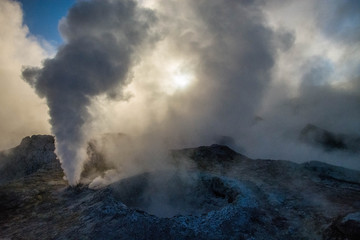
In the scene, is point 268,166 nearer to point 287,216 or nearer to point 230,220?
point 287,216

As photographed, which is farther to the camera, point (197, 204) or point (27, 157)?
point (27, 157)

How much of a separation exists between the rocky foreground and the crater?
49 millimetres

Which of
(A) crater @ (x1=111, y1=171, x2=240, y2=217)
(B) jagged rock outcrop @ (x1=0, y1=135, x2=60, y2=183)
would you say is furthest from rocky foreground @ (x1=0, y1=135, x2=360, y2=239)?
(B) jagged rock outcrop @ (x1=0, y1=135, x2=60, y2=183)

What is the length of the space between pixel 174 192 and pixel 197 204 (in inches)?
57.1

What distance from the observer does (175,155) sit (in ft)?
57.2

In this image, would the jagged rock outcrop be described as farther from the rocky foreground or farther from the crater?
the crater

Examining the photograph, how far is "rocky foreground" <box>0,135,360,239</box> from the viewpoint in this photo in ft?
25.4

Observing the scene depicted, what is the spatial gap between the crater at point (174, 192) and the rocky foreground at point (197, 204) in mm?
49

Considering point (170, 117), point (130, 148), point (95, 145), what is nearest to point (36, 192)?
point (95, 145)

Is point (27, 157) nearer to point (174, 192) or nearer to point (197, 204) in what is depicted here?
point (174, 192)

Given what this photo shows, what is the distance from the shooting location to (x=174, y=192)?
1227 centimetres

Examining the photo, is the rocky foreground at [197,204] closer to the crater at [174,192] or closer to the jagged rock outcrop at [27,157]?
Result: the crater at [174,192]

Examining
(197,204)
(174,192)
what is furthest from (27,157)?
(197,204)

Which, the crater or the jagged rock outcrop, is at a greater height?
the jagged rock outcrop
